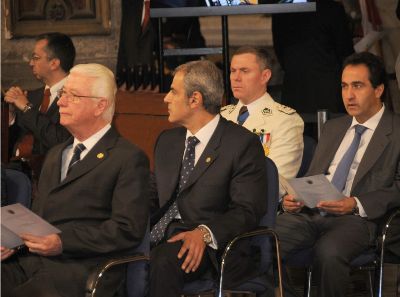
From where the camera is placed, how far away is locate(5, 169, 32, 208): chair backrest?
4.47m

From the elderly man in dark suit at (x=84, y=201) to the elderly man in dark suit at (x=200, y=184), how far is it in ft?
1.37

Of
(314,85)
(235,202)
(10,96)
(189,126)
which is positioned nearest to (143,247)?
(235,202)

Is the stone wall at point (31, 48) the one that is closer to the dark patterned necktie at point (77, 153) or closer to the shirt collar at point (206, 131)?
the shirt collar at point (206, 131)

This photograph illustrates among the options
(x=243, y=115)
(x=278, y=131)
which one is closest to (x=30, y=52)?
(x=243, y=115)

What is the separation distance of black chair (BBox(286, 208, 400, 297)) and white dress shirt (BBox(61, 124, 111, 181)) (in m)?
1.39

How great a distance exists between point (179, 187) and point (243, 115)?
1119mm

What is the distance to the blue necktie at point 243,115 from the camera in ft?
19.4

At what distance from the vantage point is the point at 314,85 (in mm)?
7172

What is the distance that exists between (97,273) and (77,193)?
0.38 metres

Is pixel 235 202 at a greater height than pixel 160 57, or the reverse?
pixel 160 57

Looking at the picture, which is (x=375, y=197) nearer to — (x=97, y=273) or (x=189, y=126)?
(x=189, y=126)

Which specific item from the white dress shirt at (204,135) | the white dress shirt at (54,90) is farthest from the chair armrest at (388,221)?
the white dress shirt at (54,90)

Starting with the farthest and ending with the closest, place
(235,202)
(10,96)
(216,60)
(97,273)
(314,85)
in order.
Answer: (216,60) < (314,85) < (10,96) < (235,202) < (97,273)

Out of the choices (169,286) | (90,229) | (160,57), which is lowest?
(169,286)
